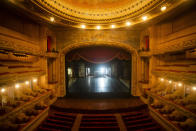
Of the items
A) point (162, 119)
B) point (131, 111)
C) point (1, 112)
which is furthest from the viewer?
point (131, 111)

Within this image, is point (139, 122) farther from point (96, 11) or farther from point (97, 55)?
point (96, 11)

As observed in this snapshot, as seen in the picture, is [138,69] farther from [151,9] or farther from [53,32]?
[53,32]

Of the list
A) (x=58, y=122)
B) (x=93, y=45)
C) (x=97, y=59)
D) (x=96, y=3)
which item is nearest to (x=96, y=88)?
(x=97, y=59)

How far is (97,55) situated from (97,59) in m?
0.26

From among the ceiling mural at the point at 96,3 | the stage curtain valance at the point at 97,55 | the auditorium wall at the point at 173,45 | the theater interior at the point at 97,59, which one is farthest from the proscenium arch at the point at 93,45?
the ceiling mural at the point at 96,3

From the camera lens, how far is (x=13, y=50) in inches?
108

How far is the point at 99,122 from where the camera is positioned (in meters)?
3.45

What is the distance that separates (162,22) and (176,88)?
9.87ft

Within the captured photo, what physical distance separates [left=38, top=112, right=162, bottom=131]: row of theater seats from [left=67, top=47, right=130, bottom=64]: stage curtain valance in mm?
2962

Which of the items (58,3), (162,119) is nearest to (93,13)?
(58,3)

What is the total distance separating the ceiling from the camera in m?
3.12

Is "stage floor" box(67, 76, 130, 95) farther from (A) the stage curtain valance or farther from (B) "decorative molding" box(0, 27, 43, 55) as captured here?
(B) "decorative molding" box(0, 27, 43, 55)

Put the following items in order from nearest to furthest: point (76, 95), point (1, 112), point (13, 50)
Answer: point (1, 112), point (13, 50), point (76, 95)

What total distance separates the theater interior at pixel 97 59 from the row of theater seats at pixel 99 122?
3 centimetres
